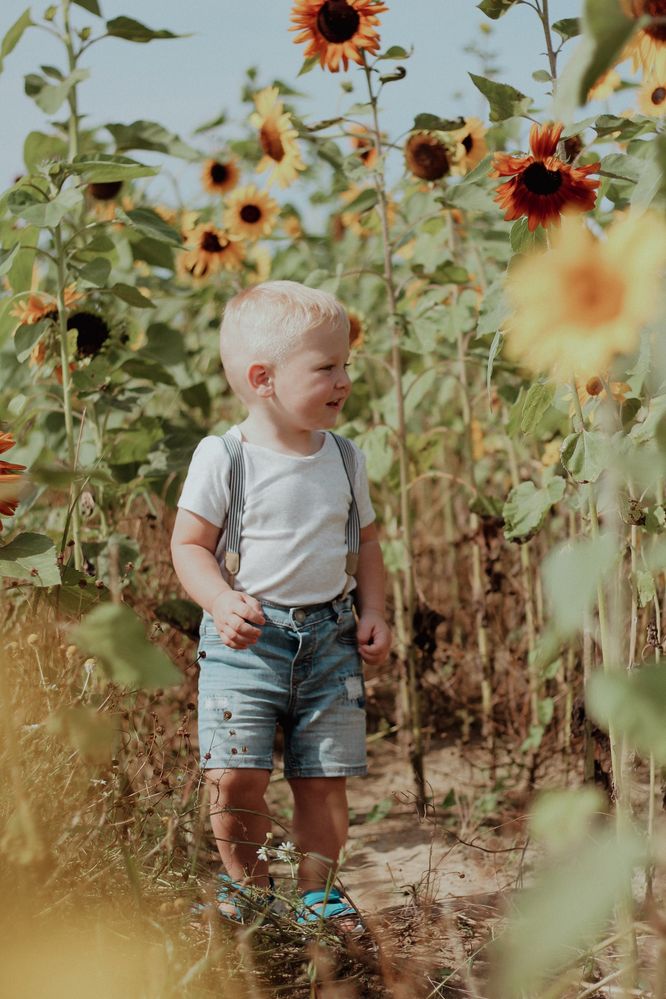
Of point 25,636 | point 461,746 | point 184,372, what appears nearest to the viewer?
point 25,636

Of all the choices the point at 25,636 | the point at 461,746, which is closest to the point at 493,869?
the point at 461,746

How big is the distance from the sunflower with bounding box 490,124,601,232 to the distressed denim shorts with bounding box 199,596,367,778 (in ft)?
2.38

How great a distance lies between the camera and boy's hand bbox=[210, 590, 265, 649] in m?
1.63

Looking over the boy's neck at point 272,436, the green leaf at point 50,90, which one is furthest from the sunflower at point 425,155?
the boy's neck at point 272,436

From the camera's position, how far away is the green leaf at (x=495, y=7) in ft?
5.16

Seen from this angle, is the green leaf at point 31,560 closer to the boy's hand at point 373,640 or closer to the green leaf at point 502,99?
the boy's hand at point 373,640

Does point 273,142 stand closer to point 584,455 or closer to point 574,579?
point 584,455

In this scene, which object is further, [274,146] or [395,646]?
[274,146]

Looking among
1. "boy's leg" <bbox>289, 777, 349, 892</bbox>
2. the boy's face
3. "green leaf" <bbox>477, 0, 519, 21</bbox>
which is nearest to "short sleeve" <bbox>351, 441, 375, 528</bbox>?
the boy's face

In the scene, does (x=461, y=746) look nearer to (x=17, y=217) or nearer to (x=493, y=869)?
(x=493, y=869)

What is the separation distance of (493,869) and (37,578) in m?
1.02

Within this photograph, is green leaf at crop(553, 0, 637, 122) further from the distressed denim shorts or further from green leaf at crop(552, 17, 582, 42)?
the distressed denim shorts

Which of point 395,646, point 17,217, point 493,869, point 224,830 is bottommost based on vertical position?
point 493,869

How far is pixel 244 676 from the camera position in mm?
1724
